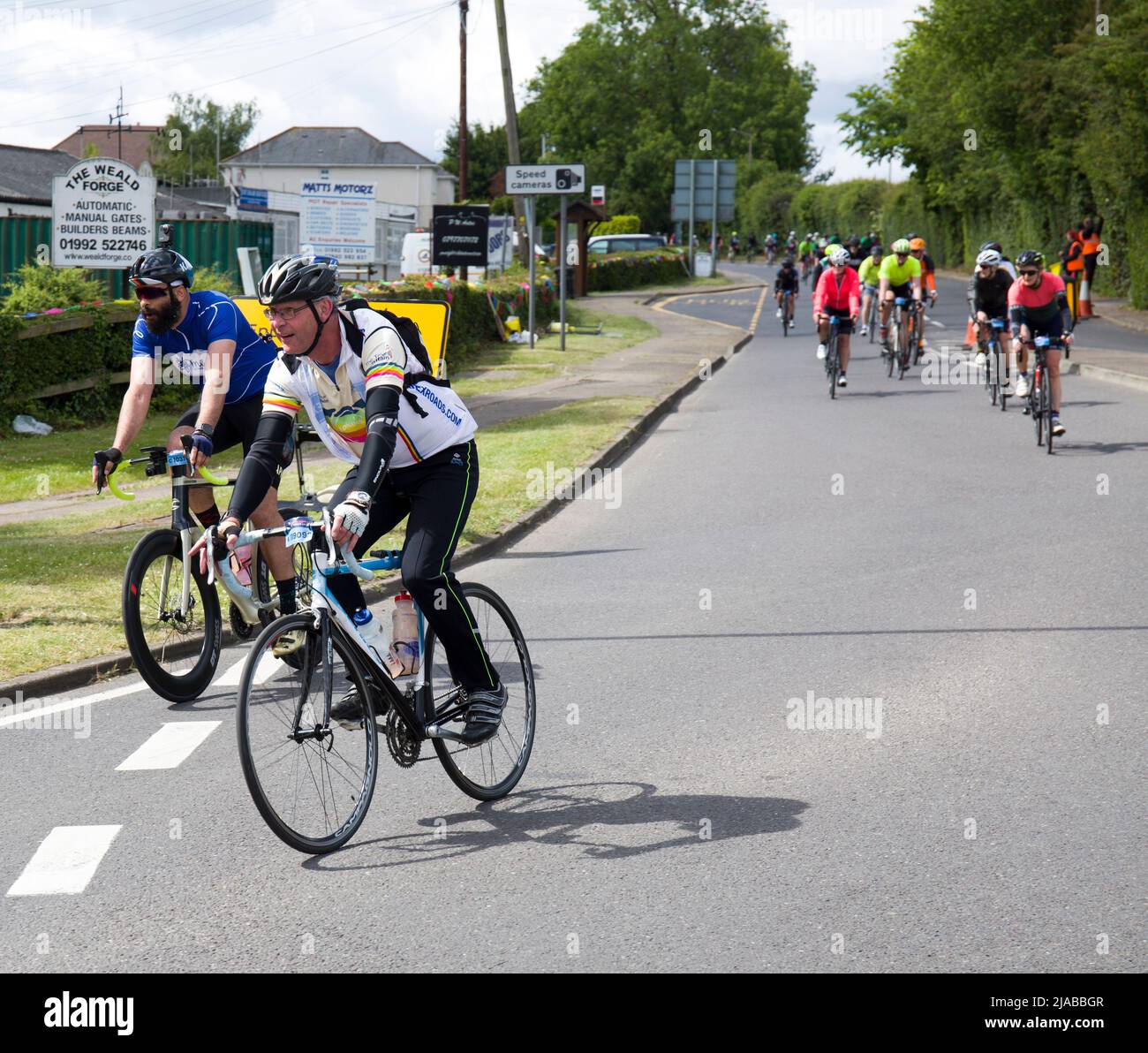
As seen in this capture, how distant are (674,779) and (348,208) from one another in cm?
2514

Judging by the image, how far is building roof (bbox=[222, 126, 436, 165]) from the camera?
11125 centimetres

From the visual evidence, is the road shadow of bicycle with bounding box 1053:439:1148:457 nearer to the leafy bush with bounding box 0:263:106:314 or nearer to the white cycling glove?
the leafy bush with bounding box 0:263:106:314

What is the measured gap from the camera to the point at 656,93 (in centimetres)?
10494

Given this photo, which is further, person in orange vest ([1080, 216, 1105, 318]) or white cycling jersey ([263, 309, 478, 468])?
person in orange vest ([1080, 216, 1105, 318])

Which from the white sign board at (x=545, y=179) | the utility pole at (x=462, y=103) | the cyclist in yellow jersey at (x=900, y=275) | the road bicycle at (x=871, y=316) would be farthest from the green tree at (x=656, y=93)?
the cyclist in yellow jersey at (x=900, y=275)

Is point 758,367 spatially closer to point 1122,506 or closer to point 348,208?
point 348,208

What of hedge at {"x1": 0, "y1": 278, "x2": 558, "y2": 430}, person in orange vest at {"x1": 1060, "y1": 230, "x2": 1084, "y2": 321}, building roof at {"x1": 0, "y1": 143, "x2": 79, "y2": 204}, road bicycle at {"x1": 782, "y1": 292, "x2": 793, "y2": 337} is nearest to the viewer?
hedge at {"x1": 0, "y1": 278, "x2": 558, "y2": 430}

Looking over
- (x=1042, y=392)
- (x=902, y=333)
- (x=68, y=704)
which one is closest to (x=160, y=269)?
(x=68, y=704)

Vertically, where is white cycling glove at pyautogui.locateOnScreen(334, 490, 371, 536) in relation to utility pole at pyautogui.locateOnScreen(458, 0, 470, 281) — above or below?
below

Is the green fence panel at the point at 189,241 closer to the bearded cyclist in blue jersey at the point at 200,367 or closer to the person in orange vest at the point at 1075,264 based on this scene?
the bearded cyclist in blue jersey at the point at 200,367

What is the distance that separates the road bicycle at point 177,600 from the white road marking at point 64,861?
1723mm

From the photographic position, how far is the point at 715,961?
4098 millimetres

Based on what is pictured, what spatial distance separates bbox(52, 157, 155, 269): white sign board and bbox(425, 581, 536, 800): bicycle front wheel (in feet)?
44.3

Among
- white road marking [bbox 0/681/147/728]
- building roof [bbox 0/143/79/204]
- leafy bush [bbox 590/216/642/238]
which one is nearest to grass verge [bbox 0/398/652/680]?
white road marking [bbox 0/681/147/728]
